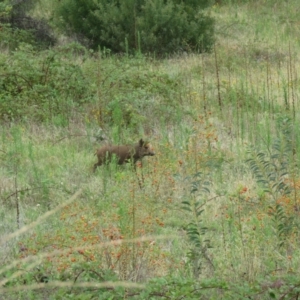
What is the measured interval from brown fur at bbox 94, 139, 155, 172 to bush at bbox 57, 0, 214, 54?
5976mm

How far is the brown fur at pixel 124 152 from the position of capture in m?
7.60

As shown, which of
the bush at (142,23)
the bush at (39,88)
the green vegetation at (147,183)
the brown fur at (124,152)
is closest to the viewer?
the green vegetation at (147,183)

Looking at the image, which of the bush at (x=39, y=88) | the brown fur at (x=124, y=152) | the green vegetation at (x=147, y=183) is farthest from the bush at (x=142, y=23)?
the brown fur at (x=124, y=152)

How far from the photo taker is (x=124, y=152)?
7.64m

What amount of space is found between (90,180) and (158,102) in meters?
2.63

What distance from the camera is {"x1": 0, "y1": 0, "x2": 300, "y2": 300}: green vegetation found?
15.5ft

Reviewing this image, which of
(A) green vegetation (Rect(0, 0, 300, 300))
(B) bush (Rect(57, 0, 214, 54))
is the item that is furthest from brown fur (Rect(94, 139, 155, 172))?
(B) bush (Rect(57, 0, 214, 54))

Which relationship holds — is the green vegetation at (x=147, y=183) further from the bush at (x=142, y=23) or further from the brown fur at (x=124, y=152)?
the bush at (x=142, y=23)

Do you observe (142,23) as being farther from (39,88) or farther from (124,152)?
(124,152)

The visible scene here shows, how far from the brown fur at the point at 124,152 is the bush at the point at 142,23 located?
19.6 ft

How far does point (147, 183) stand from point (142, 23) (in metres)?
6.88

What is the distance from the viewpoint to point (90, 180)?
7387 mm

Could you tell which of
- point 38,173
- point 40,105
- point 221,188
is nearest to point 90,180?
point 38,173

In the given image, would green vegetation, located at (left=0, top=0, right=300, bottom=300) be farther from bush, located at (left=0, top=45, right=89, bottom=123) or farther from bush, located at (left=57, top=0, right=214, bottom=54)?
bush, located at (left=57, top=0, right=214, bottom=54)
